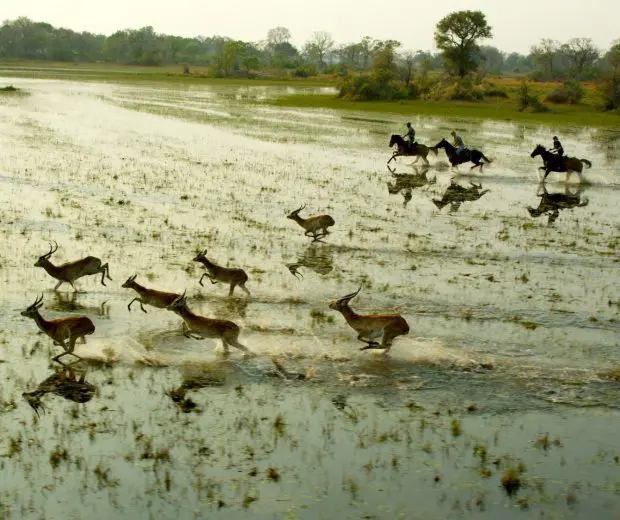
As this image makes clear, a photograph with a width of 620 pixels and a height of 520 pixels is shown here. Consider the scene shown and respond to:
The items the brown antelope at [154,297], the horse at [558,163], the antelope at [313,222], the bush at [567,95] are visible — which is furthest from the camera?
the bush at [567,95]

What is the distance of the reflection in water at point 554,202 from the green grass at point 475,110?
90.0ft

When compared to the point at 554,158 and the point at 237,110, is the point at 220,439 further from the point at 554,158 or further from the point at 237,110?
the point at 237,110

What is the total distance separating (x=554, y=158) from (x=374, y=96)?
40009 mm

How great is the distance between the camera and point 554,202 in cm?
2733

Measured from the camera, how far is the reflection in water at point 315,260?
1780 cm

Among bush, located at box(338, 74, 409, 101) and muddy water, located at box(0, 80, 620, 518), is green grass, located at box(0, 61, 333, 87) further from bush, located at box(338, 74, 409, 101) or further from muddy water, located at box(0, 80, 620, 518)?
muddy water, located at box(0, 80, 620, 518)

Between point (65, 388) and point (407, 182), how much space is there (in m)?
20.5

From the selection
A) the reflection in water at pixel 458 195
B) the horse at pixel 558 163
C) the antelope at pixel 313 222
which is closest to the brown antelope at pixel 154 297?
the antelope at pixel 313 222

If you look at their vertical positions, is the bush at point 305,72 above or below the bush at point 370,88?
above

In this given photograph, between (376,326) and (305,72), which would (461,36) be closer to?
(305,72)

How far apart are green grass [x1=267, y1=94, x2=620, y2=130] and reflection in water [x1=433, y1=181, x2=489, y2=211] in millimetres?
28567

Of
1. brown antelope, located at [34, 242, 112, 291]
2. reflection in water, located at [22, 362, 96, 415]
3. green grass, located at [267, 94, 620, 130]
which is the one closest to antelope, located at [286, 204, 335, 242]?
brown antelope, located at [34, 242, 112, 291]

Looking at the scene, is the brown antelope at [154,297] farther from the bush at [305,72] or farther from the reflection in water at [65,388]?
the bush at [305,72]

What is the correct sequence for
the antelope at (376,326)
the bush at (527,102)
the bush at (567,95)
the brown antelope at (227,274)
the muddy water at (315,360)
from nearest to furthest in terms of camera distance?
the muddy water at (315,360) → the antelope at (376,326) → the brown antelope at (227,274) → the bush at (527,102) → the bush at (567,95)
